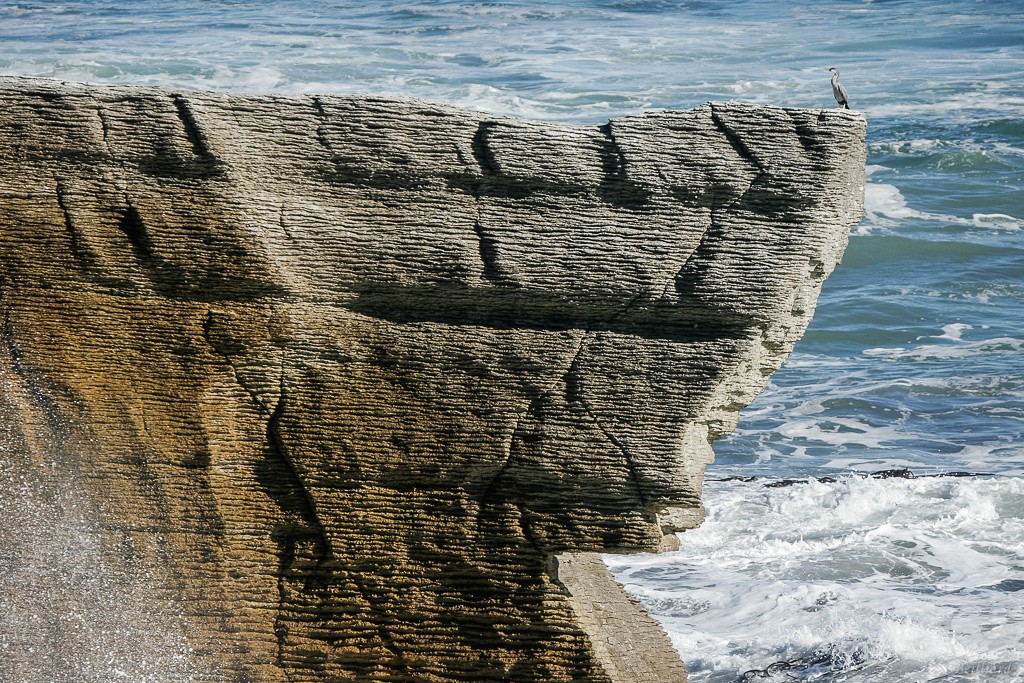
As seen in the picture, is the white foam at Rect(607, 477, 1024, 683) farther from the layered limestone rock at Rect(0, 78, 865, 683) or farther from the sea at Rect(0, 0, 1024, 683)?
the layered limestone rock at Rect(0, 78, 865, 683)

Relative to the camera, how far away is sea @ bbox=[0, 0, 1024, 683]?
5902 mm

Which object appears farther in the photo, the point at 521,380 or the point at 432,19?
the point at 432,19

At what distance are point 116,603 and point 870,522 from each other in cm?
479

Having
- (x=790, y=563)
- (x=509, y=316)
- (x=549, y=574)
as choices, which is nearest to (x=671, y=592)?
(x=790, y=563)

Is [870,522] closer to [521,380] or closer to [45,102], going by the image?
[521,380]

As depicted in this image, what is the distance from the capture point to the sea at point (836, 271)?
5.90 m

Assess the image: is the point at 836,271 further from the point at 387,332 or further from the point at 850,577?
the point at 387,332

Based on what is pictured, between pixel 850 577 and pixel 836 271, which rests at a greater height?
pixel 850 577

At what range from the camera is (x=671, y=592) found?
6219 mm

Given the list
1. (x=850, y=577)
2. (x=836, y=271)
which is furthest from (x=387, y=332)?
(x=836, y=271)

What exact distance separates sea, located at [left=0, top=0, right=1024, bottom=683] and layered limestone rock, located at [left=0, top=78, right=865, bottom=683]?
2.40 feet

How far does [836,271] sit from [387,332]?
9.78m

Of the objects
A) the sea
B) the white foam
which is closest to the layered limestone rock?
the sea

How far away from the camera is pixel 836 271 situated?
12445mm
